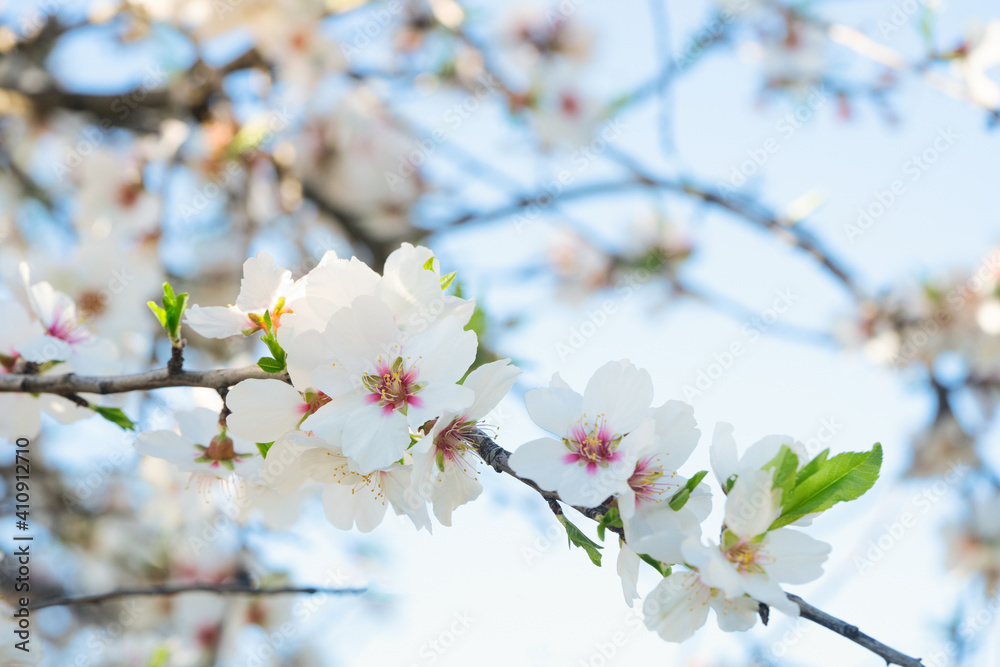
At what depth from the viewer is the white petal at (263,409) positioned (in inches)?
26.3

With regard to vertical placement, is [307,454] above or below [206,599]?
above

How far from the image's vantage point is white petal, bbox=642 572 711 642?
2.15ft

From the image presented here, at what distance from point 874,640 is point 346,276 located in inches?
22.8

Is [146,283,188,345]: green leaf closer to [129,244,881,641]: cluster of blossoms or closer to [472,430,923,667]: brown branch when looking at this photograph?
[129,244,881,641]: cluster of blossoms

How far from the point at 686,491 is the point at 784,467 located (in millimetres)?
95

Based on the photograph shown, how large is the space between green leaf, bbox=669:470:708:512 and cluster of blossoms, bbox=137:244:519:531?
7.7 inches

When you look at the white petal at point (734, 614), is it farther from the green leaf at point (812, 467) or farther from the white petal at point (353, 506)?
the white petal at point (353, 506)

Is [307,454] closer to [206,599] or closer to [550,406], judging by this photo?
[550,406]

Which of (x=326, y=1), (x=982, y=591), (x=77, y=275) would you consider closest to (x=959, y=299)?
(x=982, y=591)

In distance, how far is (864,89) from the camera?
2.95 meters

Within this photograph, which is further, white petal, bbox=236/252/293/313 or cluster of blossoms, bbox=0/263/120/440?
cluster of blossoms, bbox=0/263/120/440

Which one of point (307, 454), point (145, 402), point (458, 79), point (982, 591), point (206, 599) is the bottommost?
point (206, 599)

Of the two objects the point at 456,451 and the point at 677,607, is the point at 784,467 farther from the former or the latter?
the point at 456,451

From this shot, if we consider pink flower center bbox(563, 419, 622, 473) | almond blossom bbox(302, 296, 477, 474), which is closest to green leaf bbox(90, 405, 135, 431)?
almond blossom bbox(302, 296, 477, 474)
